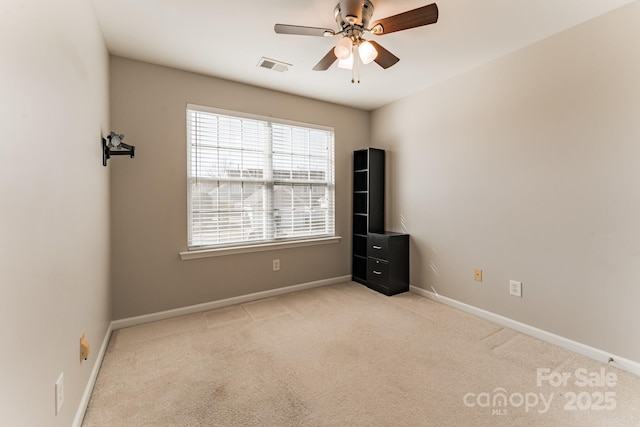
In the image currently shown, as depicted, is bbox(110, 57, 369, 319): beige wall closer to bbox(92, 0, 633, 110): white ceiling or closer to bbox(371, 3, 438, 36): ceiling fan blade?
bbox(92, 0, 633, 110): white ceiling

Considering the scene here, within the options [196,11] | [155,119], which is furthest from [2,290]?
[155,119]

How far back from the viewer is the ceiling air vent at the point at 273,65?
2.72m

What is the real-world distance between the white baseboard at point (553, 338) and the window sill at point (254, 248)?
5.05ft

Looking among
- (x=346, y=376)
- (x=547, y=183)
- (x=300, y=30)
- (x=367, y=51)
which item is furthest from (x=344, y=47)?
(x=346, y=376)

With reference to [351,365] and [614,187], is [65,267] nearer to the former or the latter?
[351,365]

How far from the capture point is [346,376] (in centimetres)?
190

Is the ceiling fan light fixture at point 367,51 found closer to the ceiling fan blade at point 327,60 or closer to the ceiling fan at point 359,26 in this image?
the ceiling fan at point 359,26

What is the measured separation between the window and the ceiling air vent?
0.62 meters

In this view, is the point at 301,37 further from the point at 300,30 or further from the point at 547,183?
the point at 547,183

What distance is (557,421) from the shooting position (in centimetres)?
152

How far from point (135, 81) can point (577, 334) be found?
14.1 ft

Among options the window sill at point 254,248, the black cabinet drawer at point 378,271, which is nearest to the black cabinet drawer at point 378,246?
the black cabinet drawer at point 378,271

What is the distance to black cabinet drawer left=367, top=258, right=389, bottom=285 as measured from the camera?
3.47 metres

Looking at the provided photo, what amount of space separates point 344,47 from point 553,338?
275 centimetres
